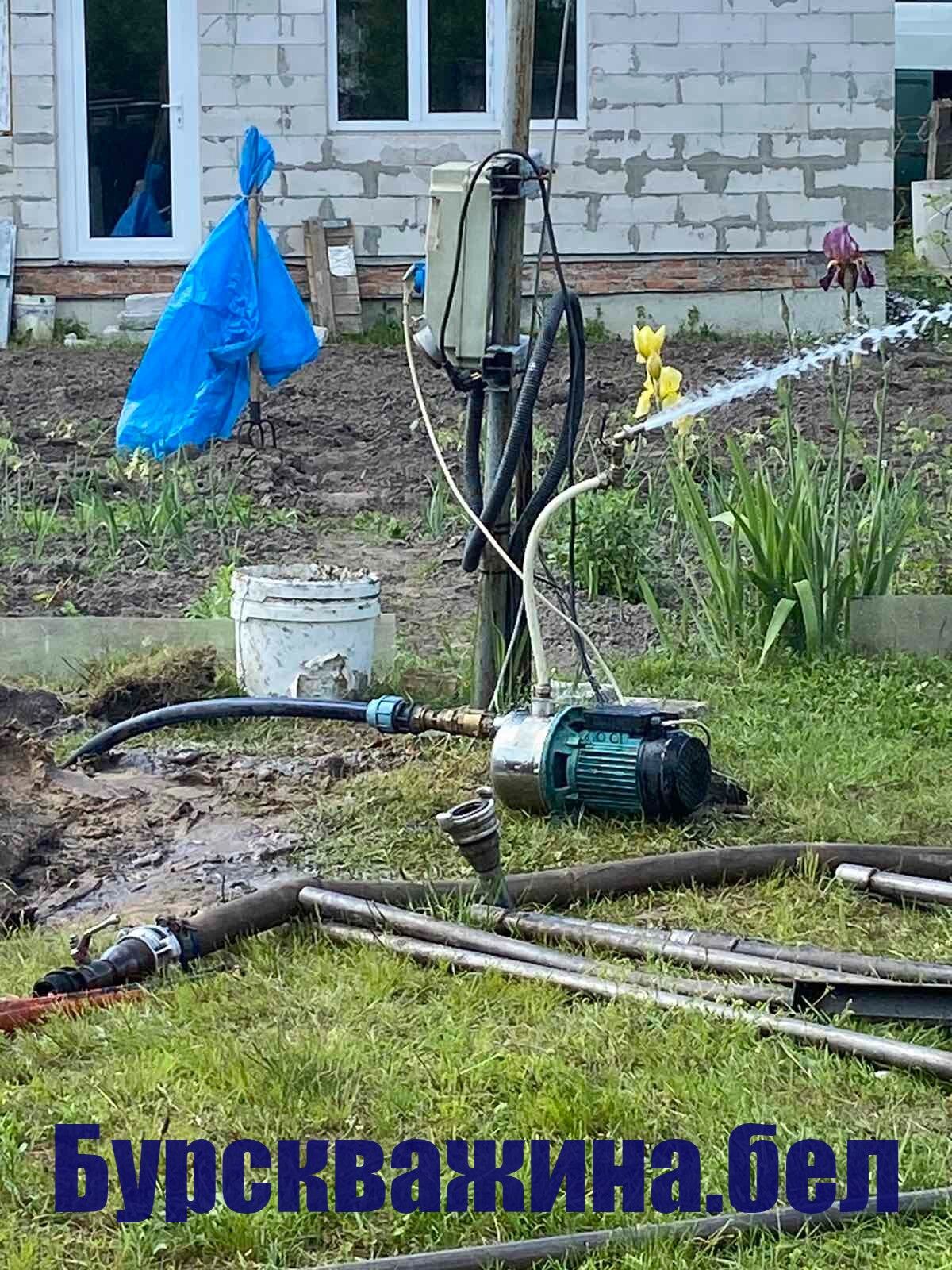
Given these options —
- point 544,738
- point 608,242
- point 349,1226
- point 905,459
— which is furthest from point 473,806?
point 608,242

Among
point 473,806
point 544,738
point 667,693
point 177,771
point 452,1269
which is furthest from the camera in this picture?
point 667,693

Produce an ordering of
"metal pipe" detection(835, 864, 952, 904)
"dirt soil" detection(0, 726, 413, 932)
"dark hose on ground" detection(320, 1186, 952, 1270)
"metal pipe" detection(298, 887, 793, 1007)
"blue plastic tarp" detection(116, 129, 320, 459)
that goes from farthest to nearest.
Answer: "blue plastic tarp" detection(116, 129, 320, 459) < "dirt soil" detection(0, 726, 413, 932) < "metal pipe" detection(835, 864, 952, 904) < "metal pipe" detection(298, 887, 793, 1007) < "dark hose on ground" detection(320, 1186, 952, 1270)

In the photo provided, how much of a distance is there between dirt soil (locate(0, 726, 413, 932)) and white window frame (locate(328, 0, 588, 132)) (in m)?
8.39

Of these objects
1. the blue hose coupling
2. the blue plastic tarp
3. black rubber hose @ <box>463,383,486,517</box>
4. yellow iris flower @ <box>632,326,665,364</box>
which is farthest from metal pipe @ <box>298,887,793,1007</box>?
the blue plastic tarp

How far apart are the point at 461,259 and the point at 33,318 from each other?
8476 mm

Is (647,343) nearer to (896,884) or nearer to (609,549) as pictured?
(609,549)

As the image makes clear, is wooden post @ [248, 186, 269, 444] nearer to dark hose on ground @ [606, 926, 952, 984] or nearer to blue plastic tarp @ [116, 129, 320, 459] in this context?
blue plastic tarp @ [116, 129, 320, 459]

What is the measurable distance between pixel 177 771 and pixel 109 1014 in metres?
1.72

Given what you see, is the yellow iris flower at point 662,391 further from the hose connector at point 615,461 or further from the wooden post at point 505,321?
the hose connector at point 615,461

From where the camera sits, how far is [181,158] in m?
12.7

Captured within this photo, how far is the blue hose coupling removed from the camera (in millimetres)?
4699

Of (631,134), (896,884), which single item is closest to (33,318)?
(631,134)

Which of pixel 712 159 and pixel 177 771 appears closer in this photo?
pixel 177 771

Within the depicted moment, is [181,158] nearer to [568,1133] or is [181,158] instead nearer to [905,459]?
[905,459]
